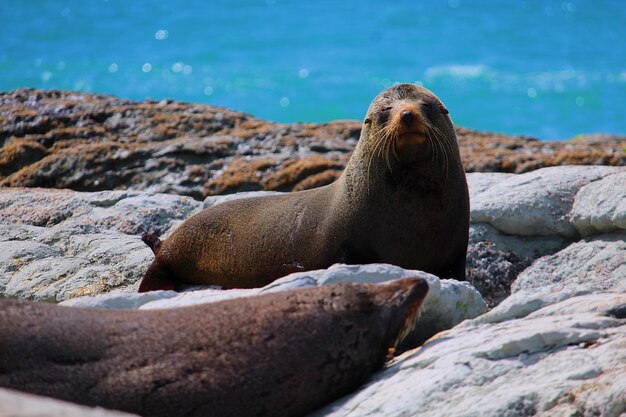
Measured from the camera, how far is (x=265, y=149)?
36.9 ft

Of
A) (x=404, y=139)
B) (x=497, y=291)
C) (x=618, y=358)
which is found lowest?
(x=497, y=291)

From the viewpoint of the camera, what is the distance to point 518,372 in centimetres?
403

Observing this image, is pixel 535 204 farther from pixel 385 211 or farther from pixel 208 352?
pixel 208 352

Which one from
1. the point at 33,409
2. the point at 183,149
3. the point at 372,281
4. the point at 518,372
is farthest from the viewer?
the point at 183,149

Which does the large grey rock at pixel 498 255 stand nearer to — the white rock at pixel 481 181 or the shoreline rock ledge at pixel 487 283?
the shoreline rock ledge at pixel 487 283

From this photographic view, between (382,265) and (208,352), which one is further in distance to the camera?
(382,265)

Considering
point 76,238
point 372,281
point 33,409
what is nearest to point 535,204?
point 372,281

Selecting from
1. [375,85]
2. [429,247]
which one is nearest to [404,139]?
[429,247]

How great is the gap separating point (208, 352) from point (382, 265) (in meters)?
1.44

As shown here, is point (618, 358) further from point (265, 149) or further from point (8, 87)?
point (8, 87)

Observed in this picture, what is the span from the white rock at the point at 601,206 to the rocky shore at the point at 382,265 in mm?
14

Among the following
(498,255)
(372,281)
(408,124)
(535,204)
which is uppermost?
(408,124)

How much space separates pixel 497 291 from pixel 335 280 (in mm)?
2957

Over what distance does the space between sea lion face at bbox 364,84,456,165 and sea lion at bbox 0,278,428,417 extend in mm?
2407
